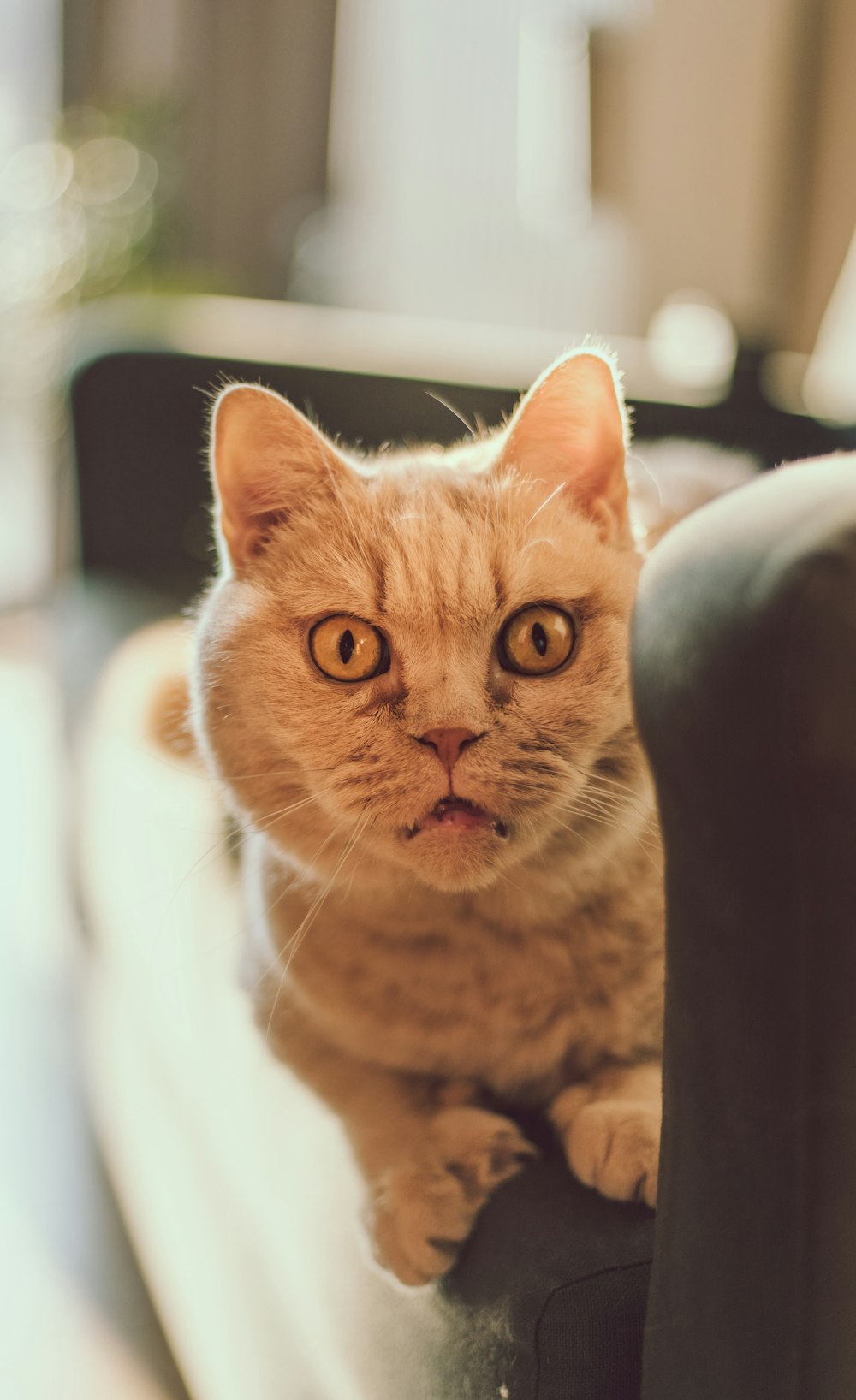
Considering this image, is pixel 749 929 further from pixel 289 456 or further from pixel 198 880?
pixel 198 880

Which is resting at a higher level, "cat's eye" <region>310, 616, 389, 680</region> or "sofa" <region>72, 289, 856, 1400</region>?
"cat's eye" <region>310, 616, 389, 680</region>

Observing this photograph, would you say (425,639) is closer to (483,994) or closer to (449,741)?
(449,741)

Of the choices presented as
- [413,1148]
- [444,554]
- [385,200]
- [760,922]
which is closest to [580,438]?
[444,554]

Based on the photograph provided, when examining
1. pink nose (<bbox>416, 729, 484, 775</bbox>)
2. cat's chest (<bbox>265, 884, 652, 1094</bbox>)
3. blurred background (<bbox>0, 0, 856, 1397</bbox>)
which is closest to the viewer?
pink nose (<bbox>416, 729, 484, 775</bbox>)

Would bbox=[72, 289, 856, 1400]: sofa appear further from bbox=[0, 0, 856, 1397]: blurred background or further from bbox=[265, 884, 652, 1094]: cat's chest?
bbox=[0, 0, 856, 1397]: blurred background

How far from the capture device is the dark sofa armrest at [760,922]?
44 cm

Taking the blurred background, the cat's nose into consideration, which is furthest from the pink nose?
the blurred background

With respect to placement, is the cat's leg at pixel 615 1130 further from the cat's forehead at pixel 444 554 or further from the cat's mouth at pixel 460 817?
the cat's forehead at pixel 444 554

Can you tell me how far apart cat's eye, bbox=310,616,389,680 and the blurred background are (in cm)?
129

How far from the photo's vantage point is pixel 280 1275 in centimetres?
108

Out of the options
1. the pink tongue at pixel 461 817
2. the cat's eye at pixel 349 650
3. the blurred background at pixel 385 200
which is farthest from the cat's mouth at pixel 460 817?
the blurred background at pixel 385 200

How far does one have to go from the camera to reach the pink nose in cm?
69

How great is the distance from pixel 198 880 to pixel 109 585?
2.80 ft

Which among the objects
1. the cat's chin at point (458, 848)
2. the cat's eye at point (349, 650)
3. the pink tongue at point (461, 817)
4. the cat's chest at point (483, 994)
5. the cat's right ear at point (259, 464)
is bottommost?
the cat's chest at point (483, 994)
